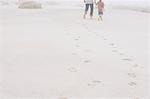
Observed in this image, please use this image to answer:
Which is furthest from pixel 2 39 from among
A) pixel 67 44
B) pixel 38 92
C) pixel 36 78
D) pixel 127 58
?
pixel 38 92

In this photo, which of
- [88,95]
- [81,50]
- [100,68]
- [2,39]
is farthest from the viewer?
[2,39]

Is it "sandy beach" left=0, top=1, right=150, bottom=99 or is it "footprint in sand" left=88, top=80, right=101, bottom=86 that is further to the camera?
"footprint in sand" left=88, top=80, right=101, bottom=86

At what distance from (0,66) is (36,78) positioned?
1.12 m

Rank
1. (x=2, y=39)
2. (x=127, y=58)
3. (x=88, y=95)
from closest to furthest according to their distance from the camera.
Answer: (x=88, y=95) < (x=127, y=58) < (x=2, y=39)

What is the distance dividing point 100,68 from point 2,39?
4154 millimetres

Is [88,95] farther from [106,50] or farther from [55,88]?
[106,50]

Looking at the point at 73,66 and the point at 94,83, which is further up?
the point at 94,83

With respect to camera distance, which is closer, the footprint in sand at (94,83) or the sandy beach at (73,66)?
the sandy beach at (73,66)

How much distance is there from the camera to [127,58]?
363 inches

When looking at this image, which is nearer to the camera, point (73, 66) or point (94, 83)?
point (94, 83)

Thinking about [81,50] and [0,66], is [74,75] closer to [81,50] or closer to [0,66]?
[0,66]

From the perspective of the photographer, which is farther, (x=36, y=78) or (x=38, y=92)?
(x=36, y=78)

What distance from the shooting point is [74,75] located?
301 inches

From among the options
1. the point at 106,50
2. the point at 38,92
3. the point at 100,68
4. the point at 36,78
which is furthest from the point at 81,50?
the point at 38,92
